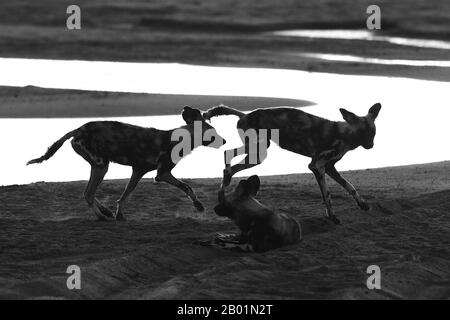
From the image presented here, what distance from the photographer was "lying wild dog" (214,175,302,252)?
9.98 meters

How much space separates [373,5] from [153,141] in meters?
31.2

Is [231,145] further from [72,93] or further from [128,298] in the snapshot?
[128,298]

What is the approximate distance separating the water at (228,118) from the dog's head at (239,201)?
4421 millimetres

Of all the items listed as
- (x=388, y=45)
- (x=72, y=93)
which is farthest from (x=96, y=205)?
(x=388, y=45)

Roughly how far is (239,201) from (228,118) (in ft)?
29.4

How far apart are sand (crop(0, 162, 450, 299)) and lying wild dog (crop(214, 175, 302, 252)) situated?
18 cm

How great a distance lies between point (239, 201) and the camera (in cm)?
1023

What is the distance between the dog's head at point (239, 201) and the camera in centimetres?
1018

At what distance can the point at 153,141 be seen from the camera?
11.8 m
